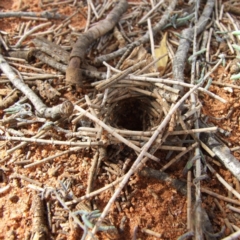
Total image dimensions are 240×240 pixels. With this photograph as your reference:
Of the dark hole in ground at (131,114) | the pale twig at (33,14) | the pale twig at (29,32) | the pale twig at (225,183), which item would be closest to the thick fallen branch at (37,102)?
the pale twig at (29,32)

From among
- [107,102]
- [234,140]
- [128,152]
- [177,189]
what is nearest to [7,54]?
[107,102]

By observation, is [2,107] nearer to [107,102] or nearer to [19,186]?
[19,186]

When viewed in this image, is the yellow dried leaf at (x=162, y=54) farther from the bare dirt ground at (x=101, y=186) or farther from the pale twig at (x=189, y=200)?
the pale twig at (x=189, y=200)

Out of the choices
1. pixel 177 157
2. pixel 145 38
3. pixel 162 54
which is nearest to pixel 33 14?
pixel 145 38

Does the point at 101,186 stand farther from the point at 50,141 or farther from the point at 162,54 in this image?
the point at 162,54

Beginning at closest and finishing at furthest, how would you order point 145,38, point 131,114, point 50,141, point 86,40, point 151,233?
point 151,233
point 50,141
point 131,114
point 86,40
point 145,38

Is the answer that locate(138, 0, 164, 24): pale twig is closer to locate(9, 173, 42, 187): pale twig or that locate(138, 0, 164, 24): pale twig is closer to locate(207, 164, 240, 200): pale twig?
locate(207, 164, 240, 200): pale twig
